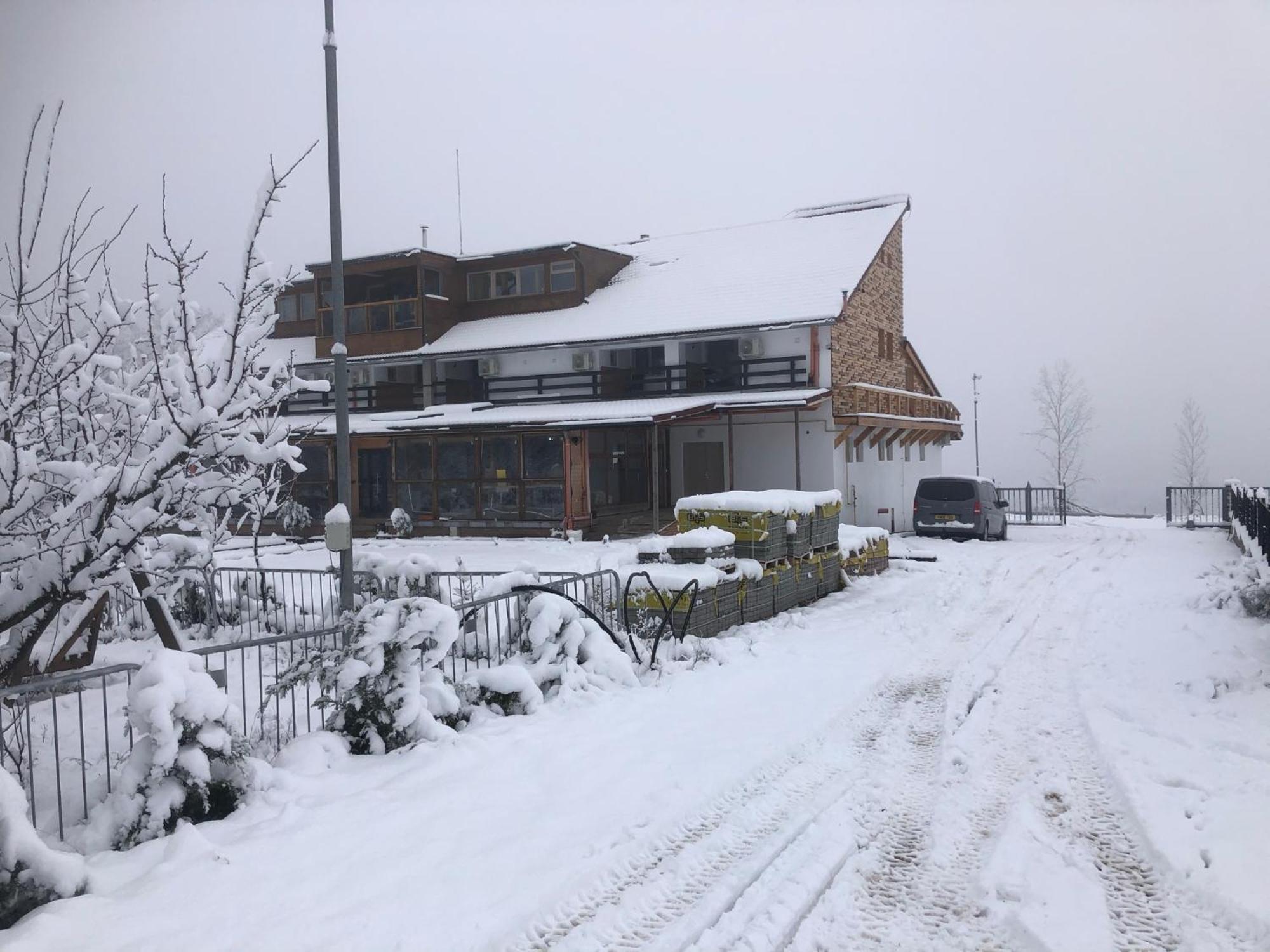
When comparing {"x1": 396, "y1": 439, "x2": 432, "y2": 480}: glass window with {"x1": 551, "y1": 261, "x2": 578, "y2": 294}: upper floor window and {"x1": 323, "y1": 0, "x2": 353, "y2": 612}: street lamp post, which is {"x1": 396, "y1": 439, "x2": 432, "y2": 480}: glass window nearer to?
{"x1": 551, "y1": 261, "x2": 578, "y2": 294}: upper floor window

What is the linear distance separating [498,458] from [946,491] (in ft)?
40.9

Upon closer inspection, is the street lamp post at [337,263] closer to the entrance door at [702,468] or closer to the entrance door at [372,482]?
the entrance door at [702,468]

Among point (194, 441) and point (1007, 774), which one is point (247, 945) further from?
point (1007, 774)

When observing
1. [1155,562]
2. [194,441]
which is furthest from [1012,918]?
[1155,562]

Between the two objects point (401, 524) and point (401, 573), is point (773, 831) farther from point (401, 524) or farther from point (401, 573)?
point (401, 524)

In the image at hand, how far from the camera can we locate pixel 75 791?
622 cm

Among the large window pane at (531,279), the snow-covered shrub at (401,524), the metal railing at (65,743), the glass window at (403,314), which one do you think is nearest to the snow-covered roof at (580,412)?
the snow-covered shrub at (401,524)

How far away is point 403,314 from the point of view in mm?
32531

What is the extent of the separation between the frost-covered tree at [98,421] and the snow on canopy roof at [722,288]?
21.0 meters

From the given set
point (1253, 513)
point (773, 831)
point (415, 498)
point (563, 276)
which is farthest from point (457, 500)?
point (773, 831)

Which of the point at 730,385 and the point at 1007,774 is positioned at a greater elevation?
the point at 730,385

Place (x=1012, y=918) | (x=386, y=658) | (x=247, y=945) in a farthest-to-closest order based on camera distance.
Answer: (x=386, y=658) → (x=1012, y=918) → (x=247, y=945)

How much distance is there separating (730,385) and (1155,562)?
41.9ft

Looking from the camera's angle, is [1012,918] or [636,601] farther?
[636,601]
